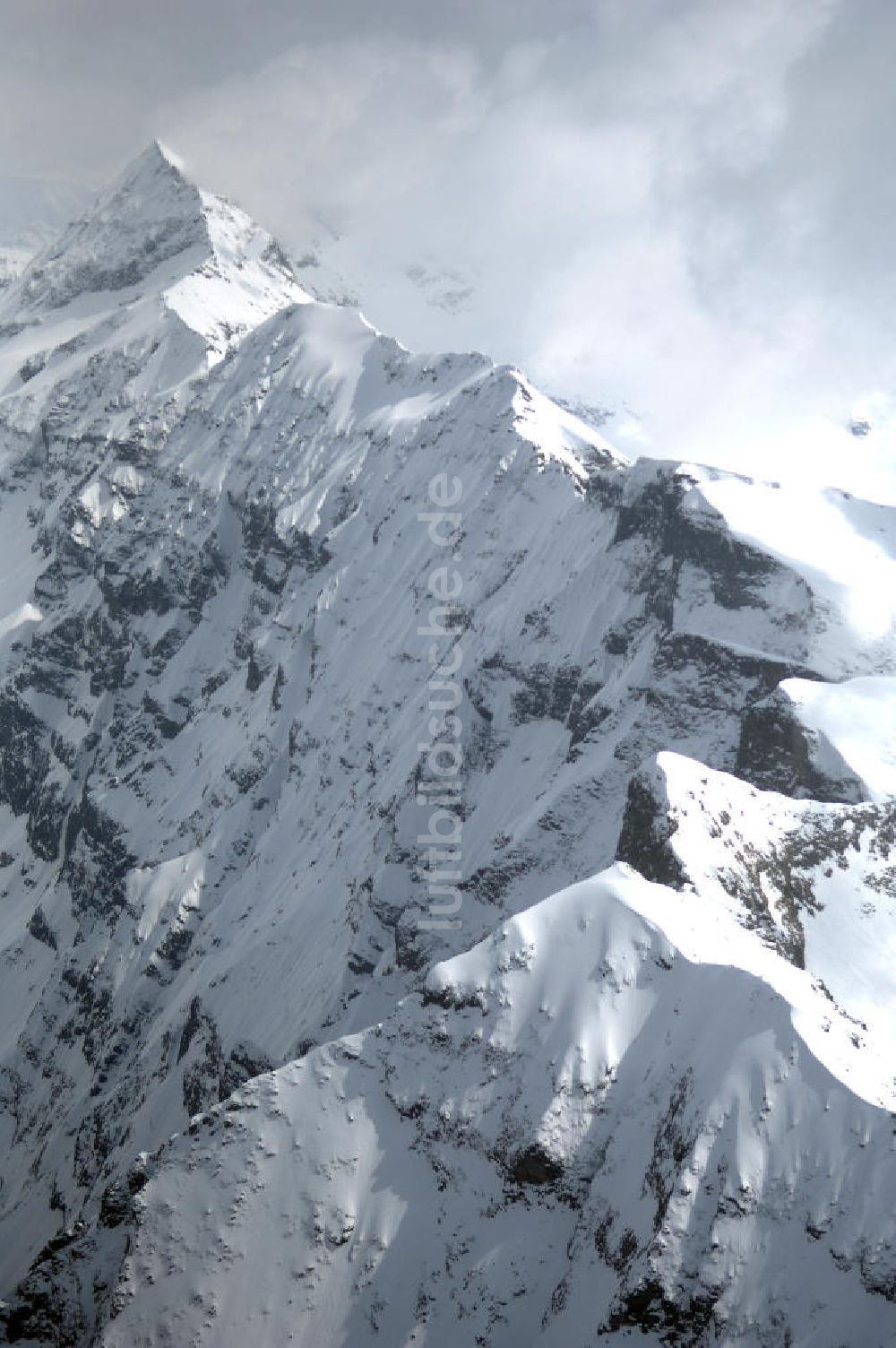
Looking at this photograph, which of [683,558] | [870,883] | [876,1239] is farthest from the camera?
[683,558]

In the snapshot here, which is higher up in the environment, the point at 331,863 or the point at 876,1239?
the point at 876,1239

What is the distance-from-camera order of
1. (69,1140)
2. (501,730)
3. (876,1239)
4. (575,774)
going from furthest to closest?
(69,1140)
(501,730)
(575,774)
(876,1239)

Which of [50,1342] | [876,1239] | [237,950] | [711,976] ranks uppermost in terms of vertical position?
[711,976]

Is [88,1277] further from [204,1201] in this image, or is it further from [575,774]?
[575,774]

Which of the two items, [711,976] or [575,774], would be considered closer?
[711,976]

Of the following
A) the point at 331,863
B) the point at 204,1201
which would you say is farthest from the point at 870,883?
the point at 331,863

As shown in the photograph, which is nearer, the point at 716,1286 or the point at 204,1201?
the point at 716,1286

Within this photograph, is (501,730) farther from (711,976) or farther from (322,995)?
(711,976)

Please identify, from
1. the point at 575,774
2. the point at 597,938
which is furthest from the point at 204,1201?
the point at 575,774

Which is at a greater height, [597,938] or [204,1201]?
[597,938]
